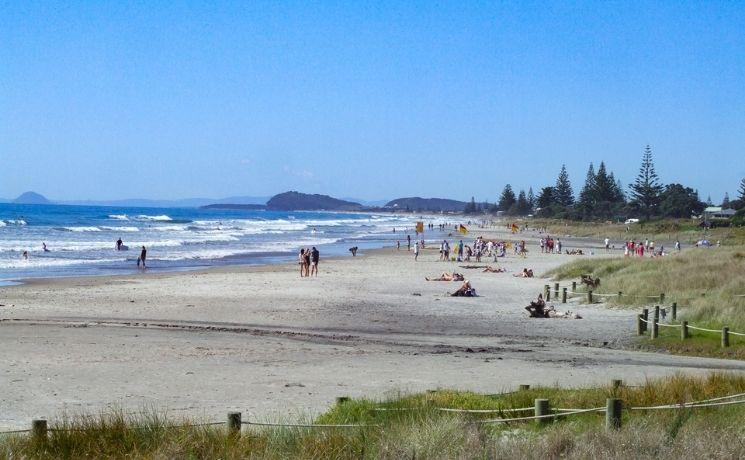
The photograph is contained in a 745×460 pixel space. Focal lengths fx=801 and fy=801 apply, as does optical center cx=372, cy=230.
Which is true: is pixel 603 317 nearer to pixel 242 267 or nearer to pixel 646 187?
pixel 242 267

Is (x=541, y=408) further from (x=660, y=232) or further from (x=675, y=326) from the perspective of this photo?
(x=660, y=232)

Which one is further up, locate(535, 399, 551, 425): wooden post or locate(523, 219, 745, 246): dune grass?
locate(523, 219, 745, 246): dune grass

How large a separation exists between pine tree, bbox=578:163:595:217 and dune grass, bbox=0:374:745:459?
125 meters

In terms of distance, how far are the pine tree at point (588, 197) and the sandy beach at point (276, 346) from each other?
341ft

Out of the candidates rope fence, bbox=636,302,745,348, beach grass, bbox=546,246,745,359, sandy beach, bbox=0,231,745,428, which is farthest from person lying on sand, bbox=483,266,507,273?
rope fence, bbox=636,302,745,348

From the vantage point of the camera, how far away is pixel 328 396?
39.2ft

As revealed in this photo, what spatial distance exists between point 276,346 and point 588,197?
416 ft

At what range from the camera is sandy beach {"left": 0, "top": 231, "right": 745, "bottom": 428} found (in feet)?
39.8

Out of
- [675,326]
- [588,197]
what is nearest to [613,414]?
[675,326]

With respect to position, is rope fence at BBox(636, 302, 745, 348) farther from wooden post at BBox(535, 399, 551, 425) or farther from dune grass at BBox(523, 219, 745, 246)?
dune grass at BBox(523, 219, 745, 246)

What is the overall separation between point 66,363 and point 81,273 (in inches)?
891

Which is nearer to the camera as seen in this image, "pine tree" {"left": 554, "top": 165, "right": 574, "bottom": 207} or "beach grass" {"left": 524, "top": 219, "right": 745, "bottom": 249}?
"beach grass" {"left": 524, "top": 219, "right": 745, "bottom": 249}

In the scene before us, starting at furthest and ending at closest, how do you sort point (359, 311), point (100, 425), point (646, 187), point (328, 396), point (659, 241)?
point (646, 187)
point (659, 241)
point (359, 311)
point (328, 396)
point (100, 425)

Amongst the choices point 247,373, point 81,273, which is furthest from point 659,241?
point 247,373
